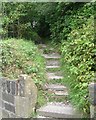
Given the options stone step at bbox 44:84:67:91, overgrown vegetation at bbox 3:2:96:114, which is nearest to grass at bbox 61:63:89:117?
overgrown vegetation at bbox 3:2:96:114

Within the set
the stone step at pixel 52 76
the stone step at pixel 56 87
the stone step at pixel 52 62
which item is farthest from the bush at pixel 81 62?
the stone step at pixel 52 62

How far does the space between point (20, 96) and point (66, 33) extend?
3.24 m

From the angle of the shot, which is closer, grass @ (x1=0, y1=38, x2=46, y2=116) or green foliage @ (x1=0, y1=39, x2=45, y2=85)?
→ grass @ (x1=0, y1=38, x2=46, y2=116)

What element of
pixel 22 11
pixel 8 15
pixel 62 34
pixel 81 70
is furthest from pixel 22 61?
pixel 22 11

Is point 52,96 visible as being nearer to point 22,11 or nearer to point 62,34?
point 62,34

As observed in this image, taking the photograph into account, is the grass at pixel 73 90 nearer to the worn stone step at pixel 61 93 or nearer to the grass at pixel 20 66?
the worn stone step at pixel 61 93

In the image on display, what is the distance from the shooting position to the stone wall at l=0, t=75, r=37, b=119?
4.95 metres

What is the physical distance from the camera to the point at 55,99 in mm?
5480

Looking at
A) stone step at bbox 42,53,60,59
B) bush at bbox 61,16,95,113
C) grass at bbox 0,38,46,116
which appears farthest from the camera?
stone step at bbox 42,53,60,59

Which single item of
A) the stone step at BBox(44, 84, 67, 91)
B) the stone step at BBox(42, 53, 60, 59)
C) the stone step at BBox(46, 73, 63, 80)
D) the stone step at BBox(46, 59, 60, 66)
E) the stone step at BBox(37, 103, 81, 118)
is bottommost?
the stone step at BBox(37, 103, 81, 118)

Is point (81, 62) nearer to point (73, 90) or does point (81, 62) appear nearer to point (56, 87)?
point (73, 90)

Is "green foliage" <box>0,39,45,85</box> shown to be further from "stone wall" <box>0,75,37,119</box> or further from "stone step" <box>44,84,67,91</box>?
"stone wall" <box>0,75,37,119</box>

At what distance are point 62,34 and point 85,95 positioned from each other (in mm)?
3858

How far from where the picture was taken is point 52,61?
7316mm
